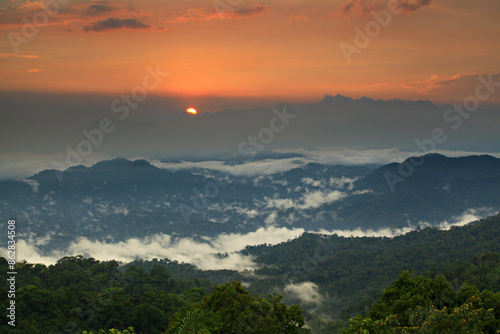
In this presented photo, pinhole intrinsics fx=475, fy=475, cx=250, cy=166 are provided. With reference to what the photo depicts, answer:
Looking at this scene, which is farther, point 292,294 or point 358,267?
point 358,267

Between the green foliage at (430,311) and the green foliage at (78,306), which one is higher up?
the green foliage at (78,306)

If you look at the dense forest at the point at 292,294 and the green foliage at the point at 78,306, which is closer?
the dense forest at the point at 292,294

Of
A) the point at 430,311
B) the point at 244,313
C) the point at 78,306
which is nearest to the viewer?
the point at 430,311

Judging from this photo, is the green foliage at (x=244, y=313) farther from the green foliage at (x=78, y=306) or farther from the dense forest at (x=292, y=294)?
the green foliage at (x=78, y=306)

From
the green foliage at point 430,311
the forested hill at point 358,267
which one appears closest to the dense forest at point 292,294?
the green foliage at point 430,311

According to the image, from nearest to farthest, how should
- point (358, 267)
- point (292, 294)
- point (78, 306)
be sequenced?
1. point (78, 306)
2. point (292, 294)
3. point (358, 267)

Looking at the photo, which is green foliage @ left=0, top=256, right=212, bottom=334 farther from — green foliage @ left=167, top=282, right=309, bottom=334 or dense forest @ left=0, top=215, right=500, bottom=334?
green foliage @ left=167, top=282, right=309, bottom=334

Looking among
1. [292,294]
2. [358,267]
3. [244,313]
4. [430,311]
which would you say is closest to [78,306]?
[244,313]

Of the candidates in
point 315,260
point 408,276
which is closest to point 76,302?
→ point 408,276

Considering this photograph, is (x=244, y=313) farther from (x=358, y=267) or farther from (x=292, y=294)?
(x=358, y=267)

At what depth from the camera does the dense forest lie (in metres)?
19.2

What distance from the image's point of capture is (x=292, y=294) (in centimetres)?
10750

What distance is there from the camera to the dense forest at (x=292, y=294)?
19.2 m

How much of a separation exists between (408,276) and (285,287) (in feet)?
309
